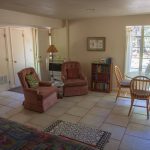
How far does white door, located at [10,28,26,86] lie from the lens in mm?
5930

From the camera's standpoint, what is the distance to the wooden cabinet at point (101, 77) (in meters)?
5.35

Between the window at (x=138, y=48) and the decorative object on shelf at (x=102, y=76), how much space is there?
616 mm

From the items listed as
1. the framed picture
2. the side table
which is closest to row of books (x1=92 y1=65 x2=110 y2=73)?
the framed picture

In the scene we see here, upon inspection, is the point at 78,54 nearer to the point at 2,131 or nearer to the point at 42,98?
the point at 42,98

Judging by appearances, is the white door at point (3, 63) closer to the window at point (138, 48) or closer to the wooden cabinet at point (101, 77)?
the wooden cabinet at point (101, 77)

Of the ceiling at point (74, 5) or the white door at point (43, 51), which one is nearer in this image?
the ceiling at point (74, 5)

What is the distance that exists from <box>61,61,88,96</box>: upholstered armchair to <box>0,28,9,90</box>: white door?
1.97 meters

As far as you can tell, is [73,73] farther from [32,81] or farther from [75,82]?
[32,81]

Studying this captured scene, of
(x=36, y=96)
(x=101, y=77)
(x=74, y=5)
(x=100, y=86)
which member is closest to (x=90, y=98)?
(x=100, y=86)

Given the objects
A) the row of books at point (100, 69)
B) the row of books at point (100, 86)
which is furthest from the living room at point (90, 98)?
the row of books at point (100, 69)

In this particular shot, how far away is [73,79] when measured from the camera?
534 cm

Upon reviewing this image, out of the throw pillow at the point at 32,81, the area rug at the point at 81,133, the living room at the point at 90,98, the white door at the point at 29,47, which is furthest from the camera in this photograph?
the white door at the point at 29,47

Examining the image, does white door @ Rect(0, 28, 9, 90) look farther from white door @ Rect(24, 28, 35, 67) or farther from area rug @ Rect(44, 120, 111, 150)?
area rug @ Rect(44, 120, 111, 150)

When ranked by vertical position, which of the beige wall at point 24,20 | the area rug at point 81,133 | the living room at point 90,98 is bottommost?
the area rug at point 81,133
